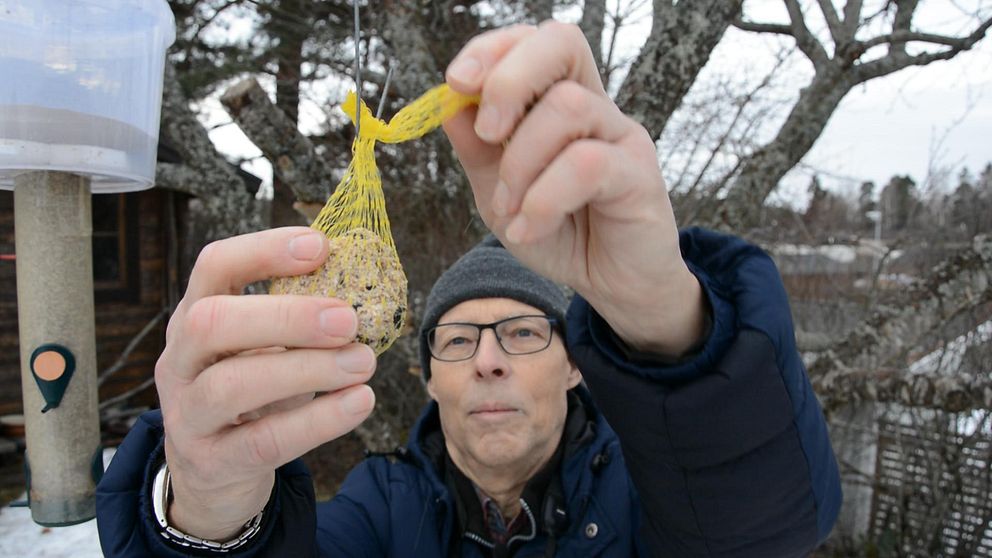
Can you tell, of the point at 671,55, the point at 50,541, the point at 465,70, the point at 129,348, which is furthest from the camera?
the point at 129,348

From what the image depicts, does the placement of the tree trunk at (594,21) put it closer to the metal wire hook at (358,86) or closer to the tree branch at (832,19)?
the tree branch at (832,19)

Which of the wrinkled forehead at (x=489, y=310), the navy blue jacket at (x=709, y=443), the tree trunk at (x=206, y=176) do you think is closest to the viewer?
the navy blue jacket at (x=709, y=443)

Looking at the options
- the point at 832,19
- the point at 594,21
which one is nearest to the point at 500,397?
the point at 594,21

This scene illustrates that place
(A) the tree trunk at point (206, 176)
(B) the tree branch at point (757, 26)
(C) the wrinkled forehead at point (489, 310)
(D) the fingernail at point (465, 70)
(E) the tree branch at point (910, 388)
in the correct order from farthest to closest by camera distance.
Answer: (B) the tree branch at point (757, 26) → (A) the tree trunk at point (206, 176) → (E) the tree branch at point (910, 388) → (C) the wrinkled forehead at point (489, 310) → (D) the fingernail at point (465, 70)

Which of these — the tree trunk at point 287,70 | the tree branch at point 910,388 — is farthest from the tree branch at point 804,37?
the tree trunk at point 287,70

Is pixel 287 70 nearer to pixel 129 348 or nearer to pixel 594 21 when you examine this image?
pixel 129 348

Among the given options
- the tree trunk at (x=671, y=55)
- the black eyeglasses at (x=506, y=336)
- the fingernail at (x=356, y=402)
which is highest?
the tree trunk at (x=671, y=55)

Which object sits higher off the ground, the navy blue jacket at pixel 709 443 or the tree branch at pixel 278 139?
the tree branch at pixel 278 139
